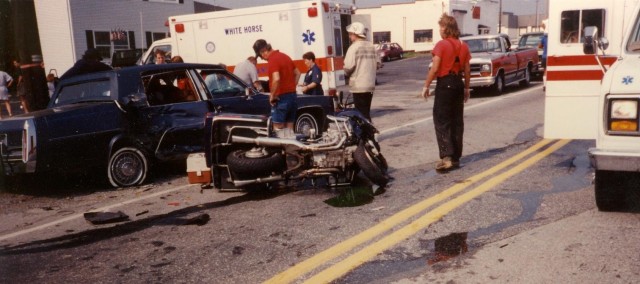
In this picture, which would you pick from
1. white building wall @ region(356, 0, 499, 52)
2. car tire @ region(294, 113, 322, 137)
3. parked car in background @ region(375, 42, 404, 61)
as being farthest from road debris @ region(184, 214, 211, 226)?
white building wall @ region(356, 0, 499, 52)

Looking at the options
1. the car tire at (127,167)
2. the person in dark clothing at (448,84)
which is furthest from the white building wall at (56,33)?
the person in dark clothing at (448,84)

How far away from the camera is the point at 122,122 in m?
7.74

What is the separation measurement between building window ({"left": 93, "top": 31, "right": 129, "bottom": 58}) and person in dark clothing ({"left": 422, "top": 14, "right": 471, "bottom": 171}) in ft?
75.7

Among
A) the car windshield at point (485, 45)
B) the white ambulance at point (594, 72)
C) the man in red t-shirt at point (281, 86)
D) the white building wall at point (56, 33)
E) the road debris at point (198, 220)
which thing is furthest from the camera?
the white building wall at point (56, 33)

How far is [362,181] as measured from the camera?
7109 mm

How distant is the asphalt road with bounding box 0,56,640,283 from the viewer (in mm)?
4168

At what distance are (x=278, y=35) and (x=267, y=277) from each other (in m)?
10.8

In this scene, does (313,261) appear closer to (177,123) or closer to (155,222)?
(155,222)

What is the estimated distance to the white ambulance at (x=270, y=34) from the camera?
536 inches

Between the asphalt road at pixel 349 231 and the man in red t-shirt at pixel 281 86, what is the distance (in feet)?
4.93

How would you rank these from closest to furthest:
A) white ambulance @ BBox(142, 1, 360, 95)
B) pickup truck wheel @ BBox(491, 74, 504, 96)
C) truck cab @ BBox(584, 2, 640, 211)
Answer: truck cab @ BBox(584, 2, 640, 211) < white ambulance @ BBox(142, 1, 360, 95) < pickup truck wheel @ BBox(491, 74, 504, 96)

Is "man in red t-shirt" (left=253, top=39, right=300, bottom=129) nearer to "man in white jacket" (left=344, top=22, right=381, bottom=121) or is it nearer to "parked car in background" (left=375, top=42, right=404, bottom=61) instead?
"man in white jacket" (left=344, top=22, right=381, bottom=121)

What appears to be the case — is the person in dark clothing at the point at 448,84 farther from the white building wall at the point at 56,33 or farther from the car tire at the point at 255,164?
the white building wall at the point at 56,33

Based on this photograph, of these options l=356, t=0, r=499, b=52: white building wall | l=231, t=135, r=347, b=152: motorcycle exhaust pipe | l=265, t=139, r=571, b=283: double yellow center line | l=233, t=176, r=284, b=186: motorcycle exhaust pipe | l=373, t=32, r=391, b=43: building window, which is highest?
l=356, t=0, r=499, b=52: white building wall
